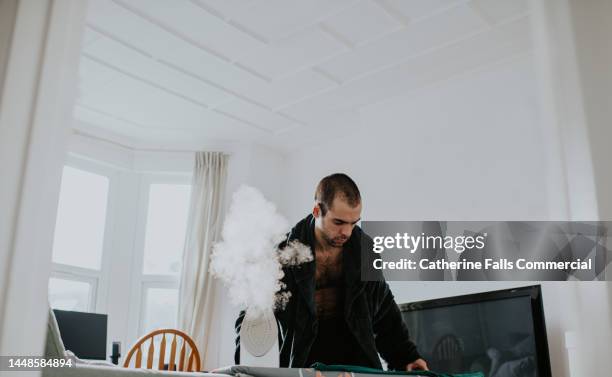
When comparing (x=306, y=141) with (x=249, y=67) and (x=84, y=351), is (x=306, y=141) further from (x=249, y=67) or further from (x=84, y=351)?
(x=84, y=351)

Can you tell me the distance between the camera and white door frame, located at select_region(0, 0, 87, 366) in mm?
572

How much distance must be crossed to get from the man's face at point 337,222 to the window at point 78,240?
2.93 m

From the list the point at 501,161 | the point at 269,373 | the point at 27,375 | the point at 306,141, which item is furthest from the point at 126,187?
the point at 27,375

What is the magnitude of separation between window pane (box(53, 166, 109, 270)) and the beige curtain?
0.76 meters

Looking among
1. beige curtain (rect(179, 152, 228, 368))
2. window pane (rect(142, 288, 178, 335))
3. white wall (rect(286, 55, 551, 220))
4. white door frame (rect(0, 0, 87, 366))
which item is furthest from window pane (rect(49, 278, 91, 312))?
white door frame (rect(0, 0, 87, 366))

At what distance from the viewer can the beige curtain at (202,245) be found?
4.84 m

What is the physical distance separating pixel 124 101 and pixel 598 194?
14.1 ft

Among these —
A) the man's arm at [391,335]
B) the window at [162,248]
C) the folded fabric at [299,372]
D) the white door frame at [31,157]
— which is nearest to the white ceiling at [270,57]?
the window at [162,248]

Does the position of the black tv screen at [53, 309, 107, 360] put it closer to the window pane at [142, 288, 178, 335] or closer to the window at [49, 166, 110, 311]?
the window at [49, 166, 110, 311]

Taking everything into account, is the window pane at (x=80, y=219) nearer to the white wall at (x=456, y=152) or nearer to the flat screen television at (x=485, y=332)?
the white wall at (x=456, y=152)

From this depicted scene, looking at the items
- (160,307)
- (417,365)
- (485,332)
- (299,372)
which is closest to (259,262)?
(417,365)

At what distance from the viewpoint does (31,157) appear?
60cm

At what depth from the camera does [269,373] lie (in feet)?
4.73

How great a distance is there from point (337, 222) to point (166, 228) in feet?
9.73
